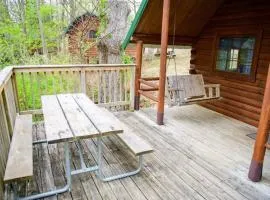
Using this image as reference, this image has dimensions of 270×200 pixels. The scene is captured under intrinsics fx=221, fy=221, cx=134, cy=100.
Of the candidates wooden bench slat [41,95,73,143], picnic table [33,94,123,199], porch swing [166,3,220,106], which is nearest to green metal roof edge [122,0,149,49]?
porch swing [166,3,220,106]

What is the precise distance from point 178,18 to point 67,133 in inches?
135

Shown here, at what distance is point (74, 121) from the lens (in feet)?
7.64

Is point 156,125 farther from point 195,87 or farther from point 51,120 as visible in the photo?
point 51,120

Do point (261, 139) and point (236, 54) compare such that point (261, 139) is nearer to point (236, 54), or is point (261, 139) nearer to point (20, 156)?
point (20, 156)

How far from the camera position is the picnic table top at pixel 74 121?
203cm

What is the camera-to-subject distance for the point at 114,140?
3.51m

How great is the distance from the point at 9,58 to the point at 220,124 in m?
8.67

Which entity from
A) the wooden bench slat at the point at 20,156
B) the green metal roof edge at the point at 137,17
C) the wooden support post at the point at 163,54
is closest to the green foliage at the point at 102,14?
the green metal roof edge at the point at 137,17

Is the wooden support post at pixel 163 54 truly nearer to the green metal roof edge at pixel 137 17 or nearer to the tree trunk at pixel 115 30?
the green metal roof edge at pixel 137 17

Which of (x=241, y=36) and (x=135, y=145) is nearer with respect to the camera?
(x=135, y=145)

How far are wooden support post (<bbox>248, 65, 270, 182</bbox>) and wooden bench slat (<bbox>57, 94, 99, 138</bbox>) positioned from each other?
5.70 ft

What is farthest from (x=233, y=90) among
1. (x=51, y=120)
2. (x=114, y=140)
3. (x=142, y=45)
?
(x=51, y=120)

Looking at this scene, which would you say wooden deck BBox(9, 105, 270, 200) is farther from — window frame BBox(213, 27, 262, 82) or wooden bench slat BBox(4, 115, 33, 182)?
window frame BBox(213, 27, 262, 82)

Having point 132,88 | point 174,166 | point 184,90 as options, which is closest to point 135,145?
point 174,166
